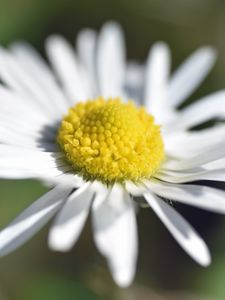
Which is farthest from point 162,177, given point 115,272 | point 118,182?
point 115,272

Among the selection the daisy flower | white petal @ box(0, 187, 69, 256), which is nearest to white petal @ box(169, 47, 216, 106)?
the daisy flower

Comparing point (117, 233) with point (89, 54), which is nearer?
point (117, 233)

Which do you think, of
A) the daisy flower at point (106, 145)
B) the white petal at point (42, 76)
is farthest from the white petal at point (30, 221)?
the white petal at point (42, 76)

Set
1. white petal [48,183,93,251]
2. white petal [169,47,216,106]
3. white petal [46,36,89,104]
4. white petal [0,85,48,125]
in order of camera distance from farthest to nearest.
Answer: white petal [169,47,216,106]
white petal [46,36,89,104]
white petal [0,85,48,125]
white petal [48,183,93,251]

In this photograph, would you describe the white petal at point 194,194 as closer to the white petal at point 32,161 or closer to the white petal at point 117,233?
the white petal at point 117,233

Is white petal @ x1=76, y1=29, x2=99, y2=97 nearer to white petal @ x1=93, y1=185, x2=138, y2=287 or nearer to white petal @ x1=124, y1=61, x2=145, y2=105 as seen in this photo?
white petal @ x1=124, y1=61, x2=145, y2=105

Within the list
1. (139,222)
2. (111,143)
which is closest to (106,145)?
(111,143)

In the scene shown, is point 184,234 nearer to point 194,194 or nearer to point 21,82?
point 194,194

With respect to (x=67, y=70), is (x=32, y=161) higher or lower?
lower
